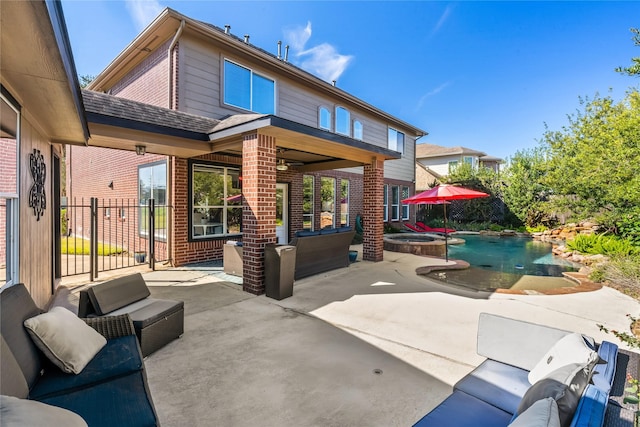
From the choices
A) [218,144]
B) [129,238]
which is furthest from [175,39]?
[129,238]

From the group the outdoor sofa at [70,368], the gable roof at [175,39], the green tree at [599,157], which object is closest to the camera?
the outdoor sofa at [70,368]

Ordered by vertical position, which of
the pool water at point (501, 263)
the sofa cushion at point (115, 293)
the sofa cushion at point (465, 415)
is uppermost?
the sofa cushion at point (115, 293)

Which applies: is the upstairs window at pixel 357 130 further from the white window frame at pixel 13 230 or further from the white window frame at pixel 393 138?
the white window frame at pixel 13 230

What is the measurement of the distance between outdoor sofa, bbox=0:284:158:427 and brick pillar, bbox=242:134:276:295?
2.96 metres

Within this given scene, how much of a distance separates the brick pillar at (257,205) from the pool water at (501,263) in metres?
4.20

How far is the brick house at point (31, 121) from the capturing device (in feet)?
6.16

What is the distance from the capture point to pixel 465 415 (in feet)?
5.63

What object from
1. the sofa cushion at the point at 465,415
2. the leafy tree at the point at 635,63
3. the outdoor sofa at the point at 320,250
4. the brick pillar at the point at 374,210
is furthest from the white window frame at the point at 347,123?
the sofa cushion at the point at 465,415

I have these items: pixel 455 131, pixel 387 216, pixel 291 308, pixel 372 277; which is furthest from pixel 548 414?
pixel 455 131

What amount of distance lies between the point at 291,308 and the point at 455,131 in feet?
86.4

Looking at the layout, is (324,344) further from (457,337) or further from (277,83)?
(277,83)

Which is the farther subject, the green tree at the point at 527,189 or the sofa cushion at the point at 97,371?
the green tree at the point at 527,189

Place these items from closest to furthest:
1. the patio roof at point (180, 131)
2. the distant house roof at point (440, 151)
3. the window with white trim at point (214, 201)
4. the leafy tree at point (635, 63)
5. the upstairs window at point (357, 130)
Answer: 1. the patio roof at point (180, 131)
2. the leafy tree at point (635, 63)
3. the window with white trim at point (214, 201)
4. the upstairs window at point (357, 130)
5. the distant house roof at point (440, 151)

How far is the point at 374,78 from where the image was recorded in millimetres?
16188
